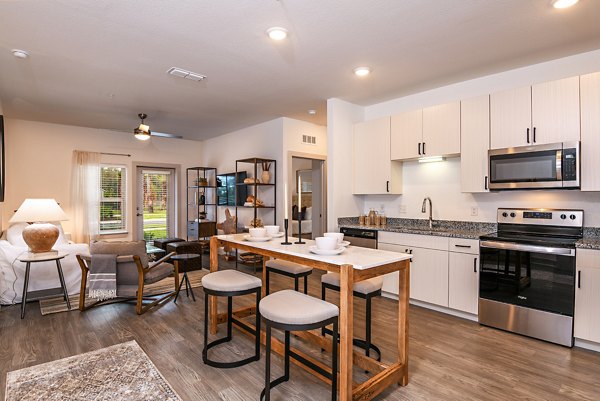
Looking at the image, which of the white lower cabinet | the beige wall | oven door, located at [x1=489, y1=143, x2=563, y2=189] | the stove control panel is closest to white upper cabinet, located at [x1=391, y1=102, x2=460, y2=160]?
oven door, located at [x1=489, y1=143, x2=563, y2=189]

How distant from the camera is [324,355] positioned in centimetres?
259

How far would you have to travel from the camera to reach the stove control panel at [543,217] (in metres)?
3.08

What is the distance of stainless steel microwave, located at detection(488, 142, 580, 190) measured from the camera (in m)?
2.89

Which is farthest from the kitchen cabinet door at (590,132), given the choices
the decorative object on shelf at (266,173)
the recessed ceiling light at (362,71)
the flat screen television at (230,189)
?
the flat screen television at (230,189)

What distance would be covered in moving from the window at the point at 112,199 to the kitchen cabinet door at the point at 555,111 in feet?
23.1

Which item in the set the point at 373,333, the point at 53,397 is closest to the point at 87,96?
the point at 53,397

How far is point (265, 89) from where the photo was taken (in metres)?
4.08

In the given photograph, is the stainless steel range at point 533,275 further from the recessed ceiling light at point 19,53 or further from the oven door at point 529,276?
the recessed ceiling light at point 19,53

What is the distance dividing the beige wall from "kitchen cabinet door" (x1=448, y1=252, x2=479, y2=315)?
20.4 feet

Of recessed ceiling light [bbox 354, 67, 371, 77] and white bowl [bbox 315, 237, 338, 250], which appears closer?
white bowl [bbox 315, 237, 338, 250]

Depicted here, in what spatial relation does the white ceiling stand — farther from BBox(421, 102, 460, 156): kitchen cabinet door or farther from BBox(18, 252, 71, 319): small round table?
BBox(18, 252, 71, 319): small round table

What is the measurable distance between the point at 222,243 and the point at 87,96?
10.1ft

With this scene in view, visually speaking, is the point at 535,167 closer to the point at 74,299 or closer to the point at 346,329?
the point at 346,329

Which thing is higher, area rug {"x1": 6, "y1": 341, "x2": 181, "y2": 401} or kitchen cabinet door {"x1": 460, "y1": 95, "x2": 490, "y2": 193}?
kitchen cabinet door {"x1": 460, "y1": 95, "x2": 490, "y2": 193}
